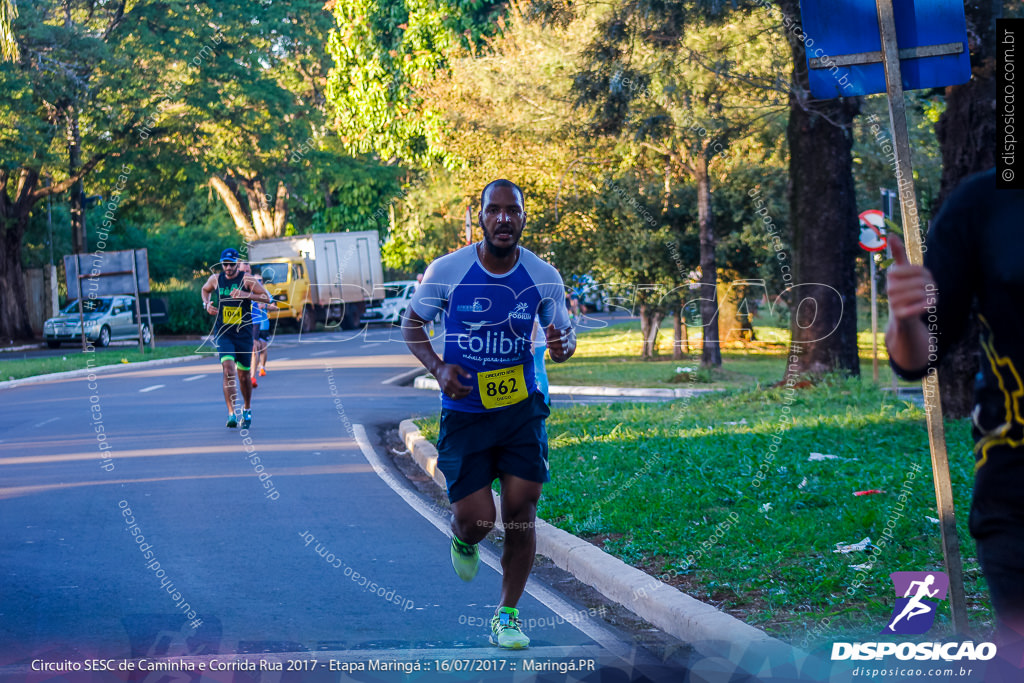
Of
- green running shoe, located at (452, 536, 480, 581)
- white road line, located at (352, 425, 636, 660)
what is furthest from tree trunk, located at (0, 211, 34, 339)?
green running shoe, located at (452, 536, 480, 581)

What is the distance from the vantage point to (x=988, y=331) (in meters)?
3.03

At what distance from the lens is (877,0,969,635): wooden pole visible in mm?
4773

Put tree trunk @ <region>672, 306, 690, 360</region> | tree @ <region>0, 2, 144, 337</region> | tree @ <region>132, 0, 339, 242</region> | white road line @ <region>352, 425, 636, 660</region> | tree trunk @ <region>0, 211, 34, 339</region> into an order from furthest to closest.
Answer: tree trunk @ <region>0, 211, 34, 339</region>
tree @ <region>132, 0, 339, 242</region>
tree @ <region>0, 2, 144, 337</region>
tree trunk @ <region>672, 306, 690, 360</region>
white road line @ <region>352, 425, 636, 660</region>

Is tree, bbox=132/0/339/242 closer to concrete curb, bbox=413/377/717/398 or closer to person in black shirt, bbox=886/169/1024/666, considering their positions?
concrete curb, bbox=413/377/717/398

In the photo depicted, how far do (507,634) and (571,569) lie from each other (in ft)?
6.86

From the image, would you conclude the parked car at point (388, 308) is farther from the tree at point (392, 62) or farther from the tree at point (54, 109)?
the tree at point (54, 109)

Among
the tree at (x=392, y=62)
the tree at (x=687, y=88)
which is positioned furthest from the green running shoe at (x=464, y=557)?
the tree at (x=392, y=62)

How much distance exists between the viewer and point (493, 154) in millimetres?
26531

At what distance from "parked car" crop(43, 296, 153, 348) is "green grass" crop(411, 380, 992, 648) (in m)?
28.0

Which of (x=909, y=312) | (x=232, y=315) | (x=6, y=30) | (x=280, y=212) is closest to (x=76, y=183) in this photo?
(x=280, y=212)

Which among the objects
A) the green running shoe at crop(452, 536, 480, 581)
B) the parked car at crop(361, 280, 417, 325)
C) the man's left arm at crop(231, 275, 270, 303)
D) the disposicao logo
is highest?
the man's left arm at crop(231, 275, 270, 303)

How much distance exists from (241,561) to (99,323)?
113ft

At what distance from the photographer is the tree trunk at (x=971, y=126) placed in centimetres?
1162

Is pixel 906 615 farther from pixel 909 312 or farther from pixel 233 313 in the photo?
pixel 233 313
